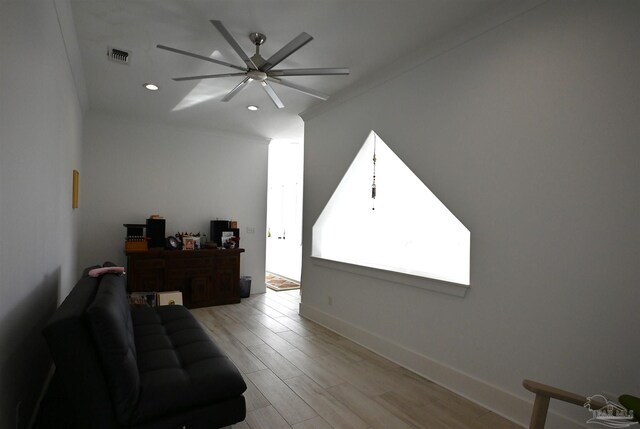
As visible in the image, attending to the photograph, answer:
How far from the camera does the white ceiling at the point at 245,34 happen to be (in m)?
2.31

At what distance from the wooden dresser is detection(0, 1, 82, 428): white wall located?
1.94 meters

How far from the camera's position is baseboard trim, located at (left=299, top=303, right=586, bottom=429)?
2.10 metres

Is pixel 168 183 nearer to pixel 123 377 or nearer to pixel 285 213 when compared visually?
pixel 285 213

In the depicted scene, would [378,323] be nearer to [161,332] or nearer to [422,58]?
[161,332]

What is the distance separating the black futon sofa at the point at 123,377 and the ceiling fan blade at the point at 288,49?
6.18ft

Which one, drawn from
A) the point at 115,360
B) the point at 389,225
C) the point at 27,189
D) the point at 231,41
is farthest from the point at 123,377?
the point at 389,225

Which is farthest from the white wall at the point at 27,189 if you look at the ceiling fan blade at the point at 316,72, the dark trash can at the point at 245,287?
the dark trash can at the point at 245,287

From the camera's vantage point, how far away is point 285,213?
27.2 ft

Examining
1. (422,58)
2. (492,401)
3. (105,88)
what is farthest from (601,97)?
(105,88)

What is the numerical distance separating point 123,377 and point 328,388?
154 cm

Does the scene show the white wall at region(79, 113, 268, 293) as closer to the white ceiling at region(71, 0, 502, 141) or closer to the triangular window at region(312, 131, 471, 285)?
the white ceiling at region(71, 0, 502, 141)

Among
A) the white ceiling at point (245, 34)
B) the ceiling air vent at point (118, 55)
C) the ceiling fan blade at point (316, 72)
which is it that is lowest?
the ceiling fan blade at point (316, 72)

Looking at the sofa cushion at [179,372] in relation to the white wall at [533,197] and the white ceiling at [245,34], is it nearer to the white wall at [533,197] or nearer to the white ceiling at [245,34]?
the white wall at [533,197]

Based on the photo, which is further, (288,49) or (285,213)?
(285,213)
